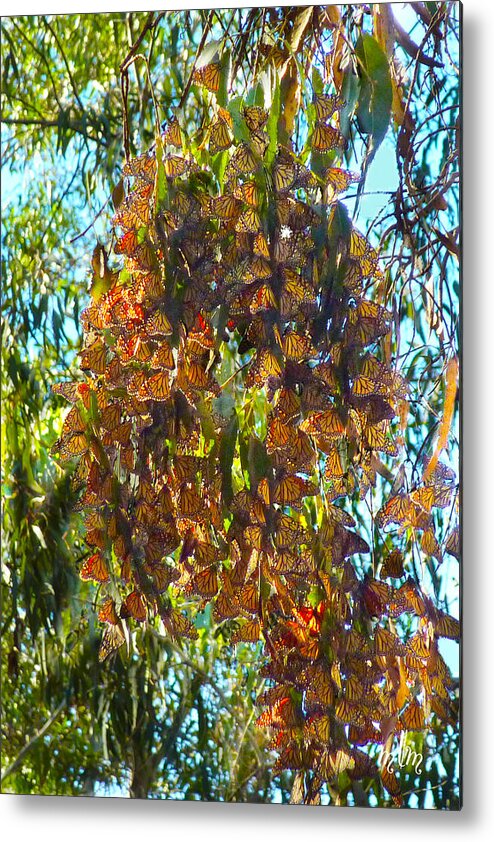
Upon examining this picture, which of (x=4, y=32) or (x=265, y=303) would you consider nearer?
(x=265, y=303)

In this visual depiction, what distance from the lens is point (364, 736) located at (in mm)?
1573

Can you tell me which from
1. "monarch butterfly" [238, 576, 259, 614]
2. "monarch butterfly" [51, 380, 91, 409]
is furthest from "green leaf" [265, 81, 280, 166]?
"monarch butterfly" [238, 576, 259, 614]

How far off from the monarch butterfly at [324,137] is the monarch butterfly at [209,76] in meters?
0.19

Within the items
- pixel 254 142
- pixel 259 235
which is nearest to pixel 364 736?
pixel 259 235

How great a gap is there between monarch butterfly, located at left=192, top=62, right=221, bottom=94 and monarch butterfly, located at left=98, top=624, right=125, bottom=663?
895 millimetres

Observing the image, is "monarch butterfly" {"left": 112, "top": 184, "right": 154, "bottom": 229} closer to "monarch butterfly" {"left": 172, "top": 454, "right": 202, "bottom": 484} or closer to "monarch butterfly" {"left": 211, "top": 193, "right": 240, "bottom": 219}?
"monarch butterfly" {"left": 211, "top": 193, "right": 240, "bottom": 219}

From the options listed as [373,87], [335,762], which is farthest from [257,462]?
[373,87]

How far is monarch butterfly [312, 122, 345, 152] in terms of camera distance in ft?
5.13

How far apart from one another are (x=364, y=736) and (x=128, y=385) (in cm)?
67

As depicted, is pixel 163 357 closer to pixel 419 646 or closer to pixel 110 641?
pixel 110 641

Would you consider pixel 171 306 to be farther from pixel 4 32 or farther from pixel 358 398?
pixel 4 32

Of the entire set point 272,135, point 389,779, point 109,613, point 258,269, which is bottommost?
point 389,779

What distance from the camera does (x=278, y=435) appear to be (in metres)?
1.54

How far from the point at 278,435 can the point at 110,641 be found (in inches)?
18.1
